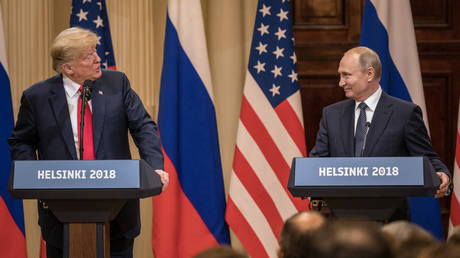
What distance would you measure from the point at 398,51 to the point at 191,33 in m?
1.57

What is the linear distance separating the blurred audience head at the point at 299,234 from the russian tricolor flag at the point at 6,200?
343 cm

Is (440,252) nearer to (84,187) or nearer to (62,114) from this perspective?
(84,187)

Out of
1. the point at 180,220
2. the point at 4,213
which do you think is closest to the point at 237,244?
the point at 180,220

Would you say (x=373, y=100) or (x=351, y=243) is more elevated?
(x=351, y=243)

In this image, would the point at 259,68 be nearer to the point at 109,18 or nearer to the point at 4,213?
the point at 109,18

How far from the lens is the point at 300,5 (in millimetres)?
5949

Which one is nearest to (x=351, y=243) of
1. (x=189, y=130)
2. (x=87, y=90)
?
(x=87, y=90)

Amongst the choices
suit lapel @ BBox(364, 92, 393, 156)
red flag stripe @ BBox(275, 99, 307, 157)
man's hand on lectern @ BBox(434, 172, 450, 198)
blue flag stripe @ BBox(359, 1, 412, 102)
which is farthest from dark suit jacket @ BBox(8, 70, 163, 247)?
blue flag stripe @ BBox(359, 1, 412, 102)

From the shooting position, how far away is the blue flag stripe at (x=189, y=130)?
527cm

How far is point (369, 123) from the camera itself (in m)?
3.77

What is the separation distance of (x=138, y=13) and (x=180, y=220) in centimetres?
165

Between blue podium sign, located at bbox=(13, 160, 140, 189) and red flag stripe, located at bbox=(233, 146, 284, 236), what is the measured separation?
2.52 meters

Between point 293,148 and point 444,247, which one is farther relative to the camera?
point 293,148

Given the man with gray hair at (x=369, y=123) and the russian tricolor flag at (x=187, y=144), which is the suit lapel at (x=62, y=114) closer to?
the man with gray hair at (x=369, y=123)
